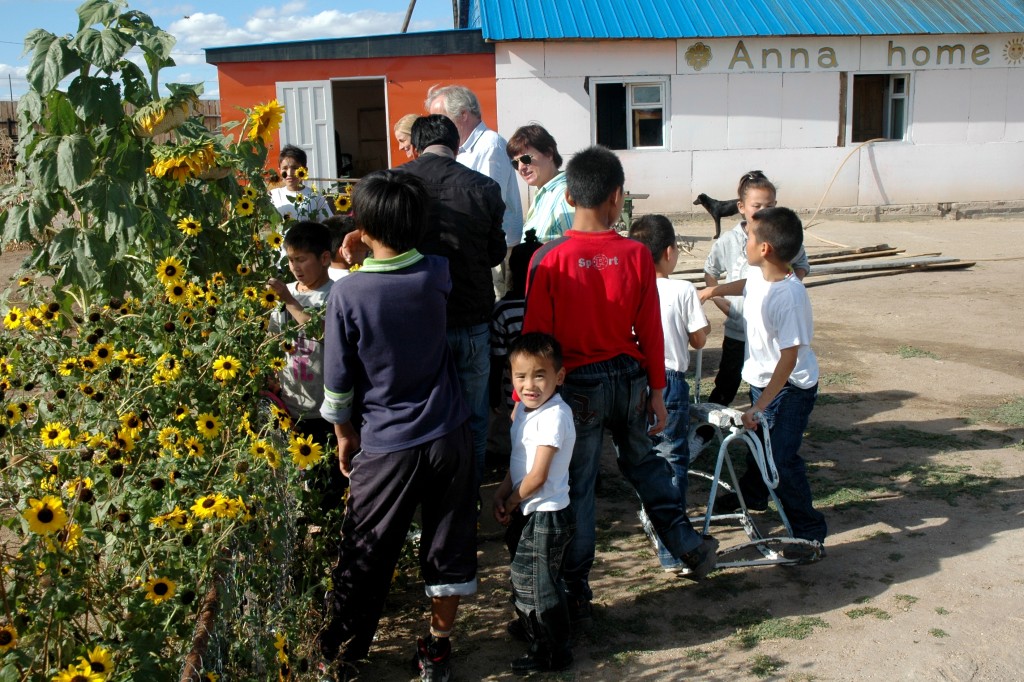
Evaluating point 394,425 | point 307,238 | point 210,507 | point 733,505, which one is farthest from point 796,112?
point 210,507

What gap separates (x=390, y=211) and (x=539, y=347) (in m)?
0.70

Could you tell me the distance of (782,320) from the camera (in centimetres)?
388

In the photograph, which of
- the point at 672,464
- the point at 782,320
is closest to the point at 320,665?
the point at 672,464

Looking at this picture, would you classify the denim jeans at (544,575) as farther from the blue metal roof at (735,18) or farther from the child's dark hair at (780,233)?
the blue metal roof at (735,18)

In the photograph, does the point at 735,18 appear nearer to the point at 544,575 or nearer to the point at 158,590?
the point at 544,575

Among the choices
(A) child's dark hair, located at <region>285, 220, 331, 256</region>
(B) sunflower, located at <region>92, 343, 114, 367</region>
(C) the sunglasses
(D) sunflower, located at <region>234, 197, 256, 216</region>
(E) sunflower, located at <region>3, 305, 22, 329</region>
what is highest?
(C) the sunglasses

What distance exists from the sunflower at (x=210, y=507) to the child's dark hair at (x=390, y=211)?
0.93 meters

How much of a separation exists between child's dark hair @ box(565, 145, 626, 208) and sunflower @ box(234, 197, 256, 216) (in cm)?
127

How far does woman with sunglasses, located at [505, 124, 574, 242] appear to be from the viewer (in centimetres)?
482

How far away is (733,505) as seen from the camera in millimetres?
4590

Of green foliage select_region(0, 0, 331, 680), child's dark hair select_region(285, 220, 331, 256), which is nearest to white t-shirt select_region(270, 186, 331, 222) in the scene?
child's dark hair select_region(285, 220, 331, 256)

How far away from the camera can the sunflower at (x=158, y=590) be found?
2.22 metres

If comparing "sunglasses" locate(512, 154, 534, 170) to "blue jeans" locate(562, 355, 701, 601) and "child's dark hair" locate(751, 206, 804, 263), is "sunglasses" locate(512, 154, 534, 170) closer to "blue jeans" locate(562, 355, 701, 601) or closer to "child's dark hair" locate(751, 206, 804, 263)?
"child's dark hair" locate(751, 206, 804, 263)

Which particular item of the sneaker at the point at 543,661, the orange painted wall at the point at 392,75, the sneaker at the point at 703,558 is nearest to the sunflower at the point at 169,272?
the sneaker at the point at 543,661
